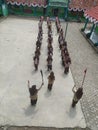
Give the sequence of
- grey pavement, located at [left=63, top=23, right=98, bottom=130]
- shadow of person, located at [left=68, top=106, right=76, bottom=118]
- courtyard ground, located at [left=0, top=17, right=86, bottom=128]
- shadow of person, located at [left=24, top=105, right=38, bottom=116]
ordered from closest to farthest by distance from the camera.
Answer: courtyard ground, located at [left=0, top=17, right=86, bottom=128] → shadow of person, located at [left=24, top=105, right=38, bottom=116] → shadow of person, located at [left=68, top=106, right=76, bottom=118] → grey pavement, located at [left=63, top=23, right=98, bottom=130]

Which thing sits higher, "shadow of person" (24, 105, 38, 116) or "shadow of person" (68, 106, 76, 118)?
"shadow of person" (24, 105, 38, 116)

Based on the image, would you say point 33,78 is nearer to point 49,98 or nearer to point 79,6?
point 49,98

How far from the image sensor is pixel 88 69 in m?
15.7

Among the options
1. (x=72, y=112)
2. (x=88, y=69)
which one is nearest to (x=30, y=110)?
(x=72, y=112)

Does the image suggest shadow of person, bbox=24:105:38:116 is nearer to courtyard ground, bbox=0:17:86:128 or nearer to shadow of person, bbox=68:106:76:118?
courtyard ground, bbox=0:17:86:128

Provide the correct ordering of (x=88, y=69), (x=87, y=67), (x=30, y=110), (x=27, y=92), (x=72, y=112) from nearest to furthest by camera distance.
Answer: (x=30, y=110) → (x=72, y=112) → (x=27, y=92) → (x=88, y=69) → (x=87, y=67)

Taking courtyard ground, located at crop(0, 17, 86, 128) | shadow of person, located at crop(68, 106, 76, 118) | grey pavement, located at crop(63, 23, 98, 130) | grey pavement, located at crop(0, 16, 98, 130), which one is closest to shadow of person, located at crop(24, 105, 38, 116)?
courtyard ground, located at crop(0, 17, 86, 128)

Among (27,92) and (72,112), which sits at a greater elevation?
(27,92)

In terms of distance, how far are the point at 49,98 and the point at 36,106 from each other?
3.74 ft

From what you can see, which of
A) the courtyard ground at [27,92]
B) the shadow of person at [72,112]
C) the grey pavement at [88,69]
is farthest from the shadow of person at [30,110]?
the shadow of person at [72,112]

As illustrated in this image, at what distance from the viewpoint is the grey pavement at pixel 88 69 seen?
11.2 m

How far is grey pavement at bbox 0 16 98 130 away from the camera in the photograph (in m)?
11.2

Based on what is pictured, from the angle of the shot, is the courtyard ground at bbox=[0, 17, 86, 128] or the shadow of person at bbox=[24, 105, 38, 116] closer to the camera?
the courtyard ground at bbox=[0, 17, 86, 128]

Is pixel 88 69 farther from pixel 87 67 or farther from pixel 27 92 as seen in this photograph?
pixel 27 92
